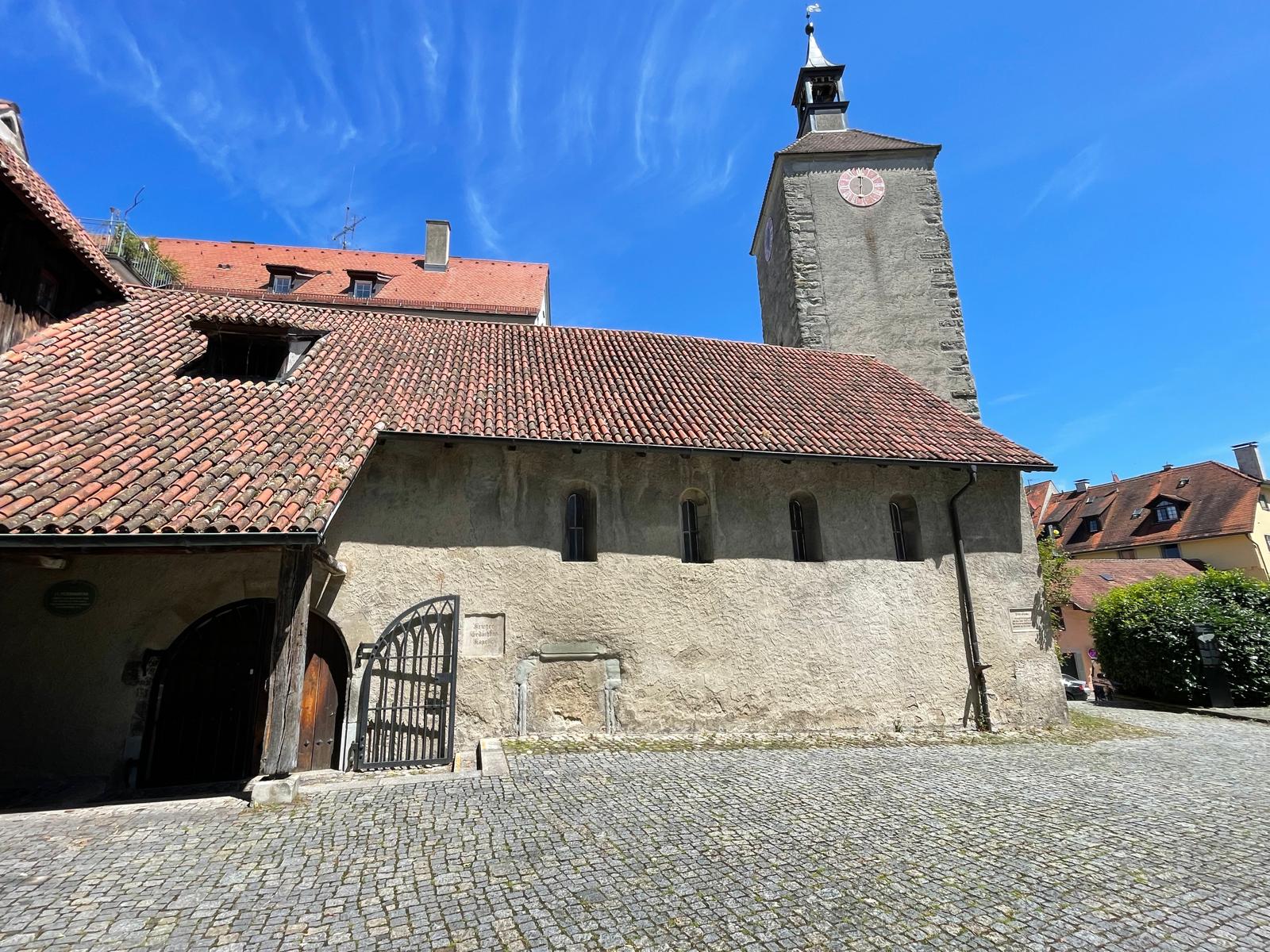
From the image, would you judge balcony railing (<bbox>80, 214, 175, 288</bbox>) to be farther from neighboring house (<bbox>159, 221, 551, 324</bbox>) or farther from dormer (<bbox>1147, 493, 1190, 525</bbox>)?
dormer (<bbox>1147, 493, 1190, 525</bbox>)

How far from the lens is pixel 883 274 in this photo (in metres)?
15.3

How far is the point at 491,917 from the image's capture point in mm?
3637

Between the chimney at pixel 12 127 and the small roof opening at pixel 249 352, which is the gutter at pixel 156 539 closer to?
the small roof opening at pixel 249 352

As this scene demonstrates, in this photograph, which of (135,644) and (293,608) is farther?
(135,644)

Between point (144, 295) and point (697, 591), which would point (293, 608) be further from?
point (144, 295)

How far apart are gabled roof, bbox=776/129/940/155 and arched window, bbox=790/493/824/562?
35.8 feet

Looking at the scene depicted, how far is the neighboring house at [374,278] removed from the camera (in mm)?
19469

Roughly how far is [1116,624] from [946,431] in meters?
8.97

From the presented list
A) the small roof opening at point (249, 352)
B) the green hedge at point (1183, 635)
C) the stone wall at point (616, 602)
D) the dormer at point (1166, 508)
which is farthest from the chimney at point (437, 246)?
the dormer at point (1166, 508)

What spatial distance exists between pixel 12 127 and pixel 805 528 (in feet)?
45.6

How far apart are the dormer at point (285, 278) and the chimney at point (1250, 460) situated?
42769 mm

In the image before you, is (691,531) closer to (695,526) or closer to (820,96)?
(695,526)

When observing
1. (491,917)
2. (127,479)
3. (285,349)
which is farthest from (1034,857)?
(285,349)

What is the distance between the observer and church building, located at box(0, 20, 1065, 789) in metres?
6.83
